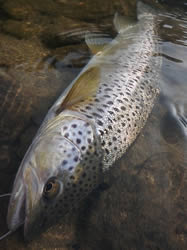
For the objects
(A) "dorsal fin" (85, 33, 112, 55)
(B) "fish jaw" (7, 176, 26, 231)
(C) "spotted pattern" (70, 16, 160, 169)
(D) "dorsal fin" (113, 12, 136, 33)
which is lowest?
(B) "fish jaw" (7, 176, 26, 231)

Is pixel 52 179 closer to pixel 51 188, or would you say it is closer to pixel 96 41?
pixel 51 188

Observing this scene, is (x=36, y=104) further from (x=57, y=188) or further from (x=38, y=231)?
(x=38, y=231)

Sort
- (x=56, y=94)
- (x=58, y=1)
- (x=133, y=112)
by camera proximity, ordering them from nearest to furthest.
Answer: (x=133, y=112) → (x=56, y=94) → (x=58, y=1)

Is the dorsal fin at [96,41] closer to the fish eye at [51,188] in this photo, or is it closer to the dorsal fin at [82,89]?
the dorsal fin at [82,89]

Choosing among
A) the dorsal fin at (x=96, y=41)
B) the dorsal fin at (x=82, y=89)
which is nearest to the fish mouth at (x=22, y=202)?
the dorsal fin at (x=82, y=89)

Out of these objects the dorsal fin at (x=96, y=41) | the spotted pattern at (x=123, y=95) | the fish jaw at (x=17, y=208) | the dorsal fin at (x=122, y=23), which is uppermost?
the dorsal fin at (x=122, y=23)

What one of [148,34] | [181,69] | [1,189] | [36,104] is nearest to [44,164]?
[1,189]

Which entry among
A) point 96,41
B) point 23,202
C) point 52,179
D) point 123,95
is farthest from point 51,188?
point 96,41

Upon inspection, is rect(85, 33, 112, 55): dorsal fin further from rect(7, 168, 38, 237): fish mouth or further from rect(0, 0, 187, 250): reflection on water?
rect(7, 168, 38, 237): fish mouth

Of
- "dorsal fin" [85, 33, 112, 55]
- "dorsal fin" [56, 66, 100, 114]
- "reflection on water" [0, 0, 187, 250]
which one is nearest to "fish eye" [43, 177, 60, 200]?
"reflection on water" [0, 0, 187, 250]
